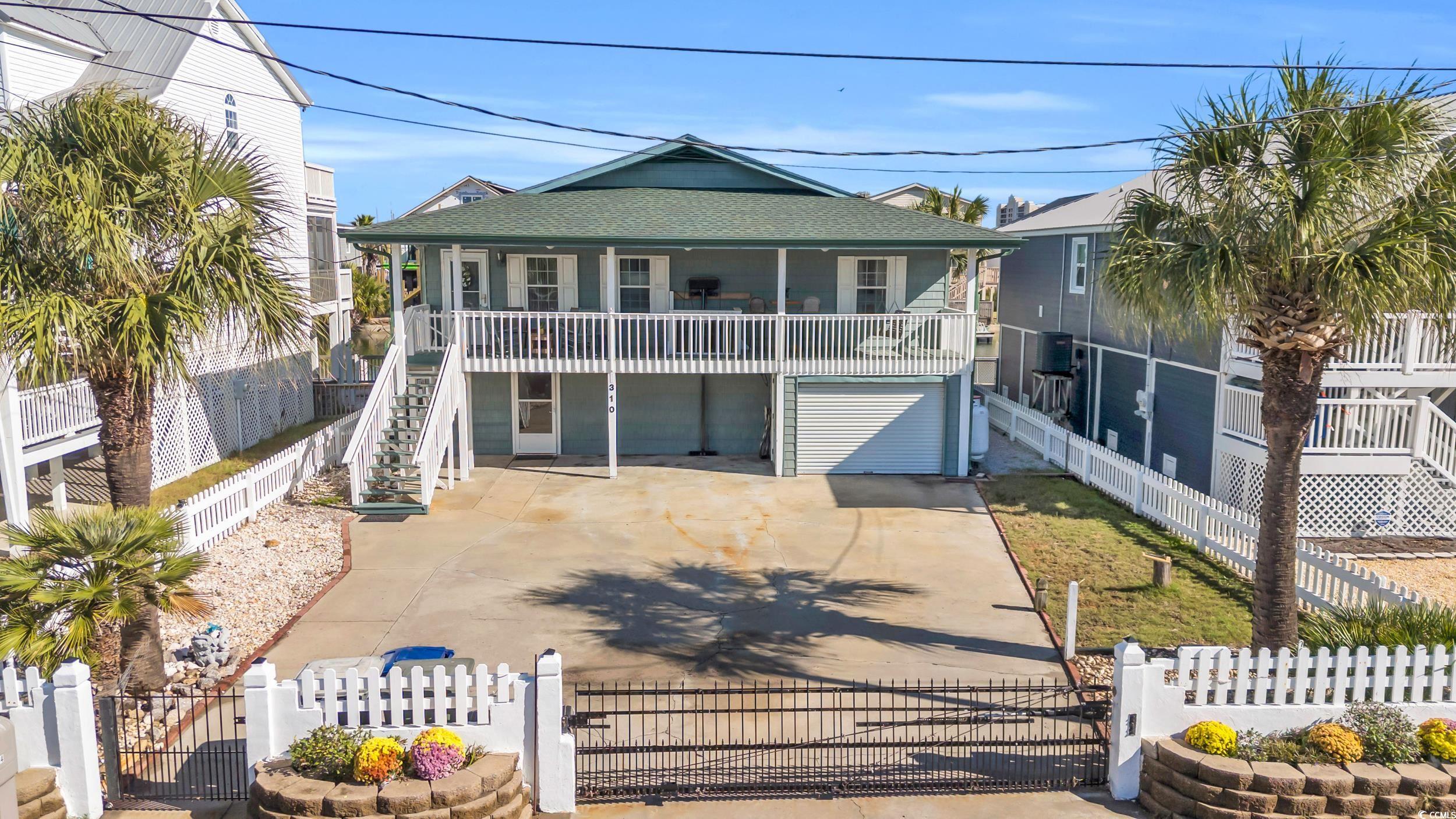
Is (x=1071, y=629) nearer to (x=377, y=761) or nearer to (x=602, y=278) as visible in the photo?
(x=377, y=761)

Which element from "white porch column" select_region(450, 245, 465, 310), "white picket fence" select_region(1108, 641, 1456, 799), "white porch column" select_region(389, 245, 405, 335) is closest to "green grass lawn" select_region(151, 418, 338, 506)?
"white porch column" select_region(389, 245, 405, 335)

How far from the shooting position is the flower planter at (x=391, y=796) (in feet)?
23.6

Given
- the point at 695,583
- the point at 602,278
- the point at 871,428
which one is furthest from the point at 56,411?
the point at 871,428

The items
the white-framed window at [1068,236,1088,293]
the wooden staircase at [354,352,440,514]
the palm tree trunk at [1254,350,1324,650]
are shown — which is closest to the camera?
the palm tree trunk at [1254,350,1324,650]

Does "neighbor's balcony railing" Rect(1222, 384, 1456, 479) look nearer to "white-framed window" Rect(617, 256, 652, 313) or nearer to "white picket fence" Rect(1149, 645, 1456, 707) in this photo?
"white picket fence" Rect(1149, 645, 1456, 707)

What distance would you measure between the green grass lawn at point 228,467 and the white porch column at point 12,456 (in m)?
2.43

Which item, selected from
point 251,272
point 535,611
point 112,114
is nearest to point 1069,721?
point 535,611

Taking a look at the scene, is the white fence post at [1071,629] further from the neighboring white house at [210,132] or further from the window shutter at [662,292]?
the window shutter at [662,292]

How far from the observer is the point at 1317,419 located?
15.8 m

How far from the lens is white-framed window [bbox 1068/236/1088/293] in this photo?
2372 cm

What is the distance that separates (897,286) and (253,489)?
13.2m

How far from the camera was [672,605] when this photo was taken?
42.1 feet

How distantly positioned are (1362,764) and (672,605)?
7547 millimetres

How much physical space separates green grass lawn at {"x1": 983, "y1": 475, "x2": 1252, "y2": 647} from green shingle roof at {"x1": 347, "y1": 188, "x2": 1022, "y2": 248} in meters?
5.05
